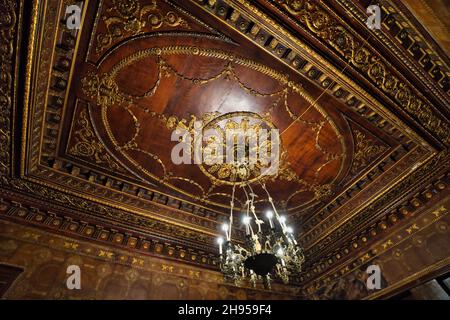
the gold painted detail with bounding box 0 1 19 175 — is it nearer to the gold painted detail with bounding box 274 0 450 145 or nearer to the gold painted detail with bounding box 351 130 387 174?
the gold painted detail with bounding box 274 0 450 145

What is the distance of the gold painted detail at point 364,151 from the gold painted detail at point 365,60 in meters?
0.73

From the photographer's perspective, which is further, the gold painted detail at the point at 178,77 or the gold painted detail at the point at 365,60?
the gold painted detail at the point at 178,77

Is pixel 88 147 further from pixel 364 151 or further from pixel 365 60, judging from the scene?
pixel 364 151

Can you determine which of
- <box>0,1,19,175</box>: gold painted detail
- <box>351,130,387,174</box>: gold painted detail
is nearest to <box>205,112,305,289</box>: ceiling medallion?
<box>351,130,387,174</box>: gold painted detail

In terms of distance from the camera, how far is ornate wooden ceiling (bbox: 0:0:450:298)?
9.18 ft

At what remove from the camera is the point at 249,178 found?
473cm

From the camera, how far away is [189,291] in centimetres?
460

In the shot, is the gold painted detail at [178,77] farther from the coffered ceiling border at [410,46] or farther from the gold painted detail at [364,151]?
the coffered ceiling border at [410,46]

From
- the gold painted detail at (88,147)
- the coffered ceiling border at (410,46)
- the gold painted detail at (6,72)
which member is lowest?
the coffered ceiling border at (410,46)

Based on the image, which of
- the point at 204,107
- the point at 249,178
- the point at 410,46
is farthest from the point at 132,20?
the point at 410,46

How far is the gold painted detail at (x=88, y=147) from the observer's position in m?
3.70

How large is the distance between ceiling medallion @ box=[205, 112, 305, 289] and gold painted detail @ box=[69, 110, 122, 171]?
1.61 meters

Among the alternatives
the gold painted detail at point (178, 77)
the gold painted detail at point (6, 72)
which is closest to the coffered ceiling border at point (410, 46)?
the gold painted detail at point (178, 77)

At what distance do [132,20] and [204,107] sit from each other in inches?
56.0
